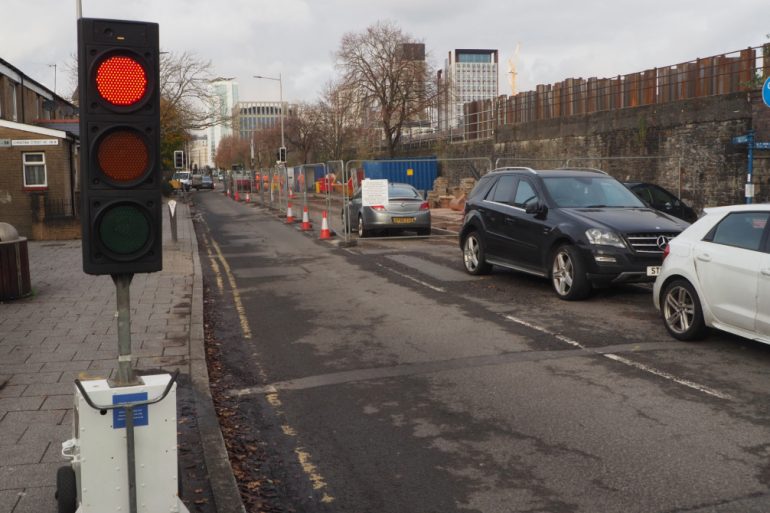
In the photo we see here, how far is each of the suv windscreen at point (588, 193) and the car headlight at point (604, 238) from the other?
1080 millimetres

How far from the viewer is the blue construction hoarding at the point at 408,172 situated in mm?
40062

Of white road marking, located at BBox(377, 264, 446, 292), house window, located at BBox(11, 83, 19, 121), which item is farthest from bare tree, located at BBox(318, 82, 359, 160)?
white road marking, located at BBox(377, 264, 446, 292)

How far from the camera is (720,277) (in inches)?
298

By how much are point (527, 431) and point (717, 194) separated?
1795 cm

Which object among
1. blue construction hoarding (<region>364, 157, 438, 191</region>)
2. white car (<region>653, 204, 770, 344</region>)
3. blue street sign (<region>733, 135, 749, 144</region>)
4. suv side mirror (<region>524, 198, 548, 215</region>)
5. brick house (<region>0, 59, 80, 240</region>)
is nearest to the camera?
white car (<region>653, 204, 770, 344</region>)

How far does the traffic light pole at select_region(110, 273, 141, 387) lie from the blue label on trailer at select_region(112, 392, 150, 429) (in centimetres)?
8

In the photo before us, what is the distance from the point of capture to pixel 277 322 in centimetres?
995

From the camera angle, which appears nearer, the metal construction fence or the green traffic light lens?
the green traffic light lens

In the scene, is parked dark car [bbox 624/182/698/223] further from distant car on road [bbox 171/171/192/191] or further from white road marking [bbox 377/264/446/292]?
distant car on road [bbox 171/171/192/191]

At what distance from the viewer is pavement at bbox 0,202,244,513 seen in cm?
455

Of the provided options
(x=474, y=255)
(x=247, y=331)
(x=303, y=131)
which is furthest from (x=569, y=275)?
(x=303, y=131)

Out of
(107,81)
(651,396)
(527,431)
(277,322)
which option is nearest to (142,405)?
(107,81)

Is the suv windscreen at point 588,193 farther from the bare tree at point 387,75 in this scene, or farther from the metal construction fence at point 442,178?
the bare tree at point 387,75

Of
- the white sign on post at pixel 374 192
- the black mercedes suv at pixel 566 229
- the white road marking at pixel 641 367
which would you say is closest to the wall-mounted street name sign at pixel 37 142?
the white sign on post at pixel 374 192
